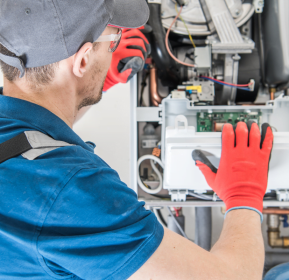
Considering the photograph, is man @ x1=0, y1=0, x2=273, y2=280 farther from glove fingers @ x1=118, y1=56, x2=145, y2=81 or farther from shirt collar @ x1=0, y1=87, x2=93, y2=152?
glove fingers @ x1=118, y1=56, x2=145, y2=81

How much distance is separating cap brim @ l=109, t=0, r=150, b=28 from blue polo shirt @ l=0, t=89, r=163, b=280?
0.45 m

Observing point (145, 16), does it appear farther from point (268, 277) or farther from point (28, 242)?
point (268, 277)

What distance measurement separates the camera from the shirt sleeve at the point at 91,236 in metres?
0.46

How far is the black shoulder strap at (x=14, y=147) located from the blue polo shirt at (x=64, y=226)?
1cm

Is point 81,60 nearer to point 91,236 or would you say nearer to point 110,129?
point 91,236

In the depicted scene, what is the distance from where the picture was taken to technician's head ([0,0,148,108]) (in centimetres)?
54

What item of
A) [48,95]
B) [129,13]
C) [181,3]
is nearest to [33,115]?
[48,95]

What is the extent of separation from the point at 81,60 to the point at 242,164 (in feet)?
2.01

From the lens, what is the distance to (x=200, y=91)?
1.15 m

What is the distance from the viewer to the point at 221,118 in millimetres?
1135

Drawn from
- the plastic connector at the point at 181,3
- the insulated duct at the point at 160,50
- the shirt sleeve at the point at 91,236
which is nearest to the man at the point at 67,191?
the shirt sleeve at the point at 91,236

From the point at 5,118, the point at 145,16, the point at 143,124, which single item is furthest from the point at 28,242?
the point at 143,124

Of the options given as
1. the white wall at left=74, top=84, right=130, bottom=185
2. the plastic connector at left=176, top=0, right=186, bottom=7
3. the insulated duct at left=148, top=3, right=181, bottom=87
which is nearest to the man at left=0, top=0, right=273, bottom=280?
the insulated duct at left=148, top=3, right=181, bottom=87

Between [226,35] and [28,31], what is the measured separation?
0.93 meters
